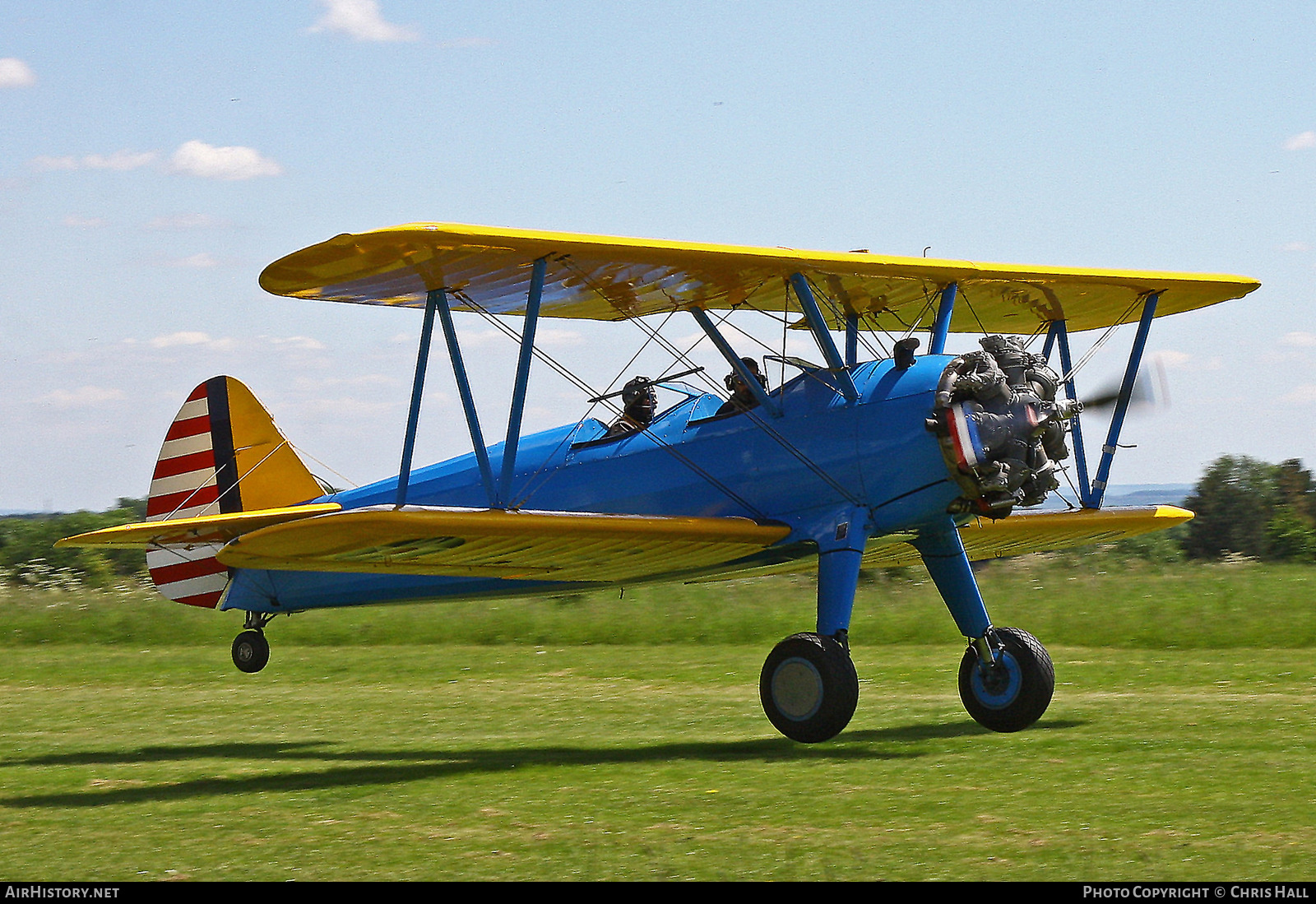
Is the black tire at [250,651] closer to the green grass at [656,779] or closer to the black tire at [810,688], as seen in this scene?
the green grass at [656,779]

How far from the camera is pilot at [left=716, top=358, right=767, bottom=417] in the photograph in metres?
9.54

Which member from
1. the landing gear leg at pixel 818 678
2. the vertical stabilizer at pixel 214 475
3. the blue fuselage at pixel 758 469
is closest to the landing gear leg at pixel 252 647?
the vertical stabilizer at pixel 214 475

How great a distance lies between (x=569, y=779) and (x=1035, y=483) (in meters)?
Result: 3.33

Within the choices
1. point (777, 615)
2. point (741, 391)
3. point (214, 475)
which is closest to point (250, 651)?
point (214, 475)

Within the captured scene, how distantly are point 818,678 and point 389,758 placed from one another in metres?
2.94

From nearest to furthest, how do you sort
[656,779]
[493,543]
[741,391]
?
[656,779]
[493,543]
[741,391]

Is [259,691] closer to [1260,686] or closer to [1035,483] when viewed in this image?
[1035,483]

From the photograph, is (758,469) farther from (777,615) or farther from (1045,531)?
(777,615)

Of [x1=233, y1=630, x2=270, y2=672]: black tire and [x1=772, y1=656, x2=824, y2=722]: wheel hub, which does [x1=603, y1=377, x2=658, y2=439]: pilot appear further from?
[x1=233, y1=630, x2=270, y2=672]: black tire

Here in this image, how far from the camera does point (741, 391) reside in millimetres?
9594

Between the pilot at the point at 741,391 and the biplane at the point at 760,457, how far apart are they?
0.02m

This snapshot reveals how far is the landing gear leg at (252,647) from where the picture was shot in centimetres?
1309

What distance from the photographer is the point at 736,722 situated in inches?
397

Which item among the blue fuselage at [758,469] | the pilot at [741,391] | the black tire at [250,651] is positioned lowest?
the black tire at [250,651]
